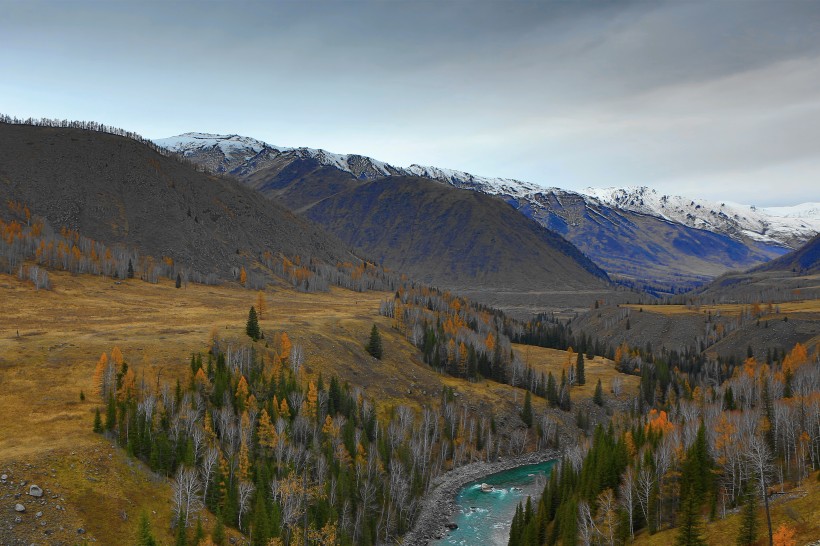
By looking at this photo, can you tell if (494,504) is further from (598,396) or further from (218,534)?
(598,396)

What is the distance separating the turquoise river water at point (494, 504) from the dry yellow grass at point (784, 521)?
3025cm

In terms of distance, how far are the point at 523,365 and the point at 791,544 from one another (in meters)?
133

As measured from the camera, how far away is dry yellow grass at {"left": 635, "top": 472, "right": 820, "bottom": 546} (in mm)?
55116

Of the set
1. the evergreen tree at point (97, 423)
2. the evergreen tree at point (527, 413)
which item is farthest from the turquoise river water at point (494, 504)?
the evergreen tree at point (97, 423)

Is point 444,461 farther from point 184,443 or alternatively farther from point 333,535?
point 184,443


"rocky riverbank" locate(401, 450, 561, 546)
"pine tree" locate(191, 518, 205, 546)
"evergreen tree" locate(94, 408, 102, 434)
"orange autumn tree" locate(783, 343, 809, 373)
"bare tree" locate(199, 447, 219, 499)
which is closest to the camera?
"pine tree" locate(191, 518, 205, 546)

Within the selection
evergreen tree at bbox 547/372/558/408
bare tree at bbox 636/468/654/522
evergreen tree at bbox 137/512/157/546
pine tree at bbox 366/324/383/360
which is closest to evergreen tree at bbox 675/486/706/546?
bare tree at bbox 636/468/654/522

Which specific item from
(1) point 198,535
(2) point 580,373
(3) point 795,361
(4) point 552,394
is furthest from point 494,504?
(3) point 795,361

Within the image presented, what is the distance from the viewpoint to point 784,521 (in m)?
58.0

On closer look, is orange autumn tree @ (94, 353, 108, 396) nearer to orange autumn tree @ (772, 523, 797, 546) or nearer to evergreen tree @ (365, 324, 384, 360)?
evergreen tree @ (365, 324, 384, 360)

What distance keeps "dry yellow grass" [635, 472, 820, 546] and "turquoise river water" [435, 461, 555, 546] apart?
99.3 feet

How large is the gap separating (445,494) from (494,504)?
9.99 meters

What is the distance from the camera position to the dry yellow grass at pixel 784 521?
55116mm

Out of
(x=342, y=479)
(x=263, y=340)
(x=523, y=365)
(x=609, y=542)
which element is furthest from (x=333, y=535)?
(x=523, y=365)
